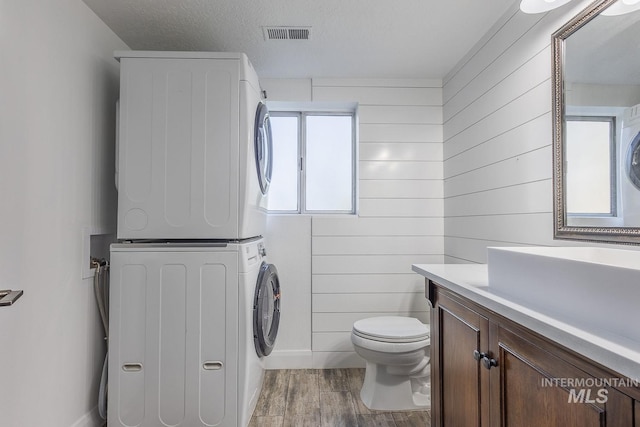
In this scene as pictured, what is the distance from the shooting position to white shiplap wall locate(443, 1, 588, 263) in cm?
148

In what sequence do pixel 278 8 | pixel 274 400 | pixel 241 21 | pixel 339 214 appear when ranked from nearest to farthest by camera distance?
pixel 278 8
pixel 241 21
pixel 274 400
pixel 339 214

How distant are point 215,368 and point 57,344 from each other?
2.36ft

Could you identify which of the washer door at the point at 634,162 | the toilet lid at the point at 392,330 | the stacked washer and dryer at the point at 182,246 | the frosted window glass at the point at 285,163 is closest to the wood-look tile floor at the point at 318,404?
the stacked washer and dryer at the point at 182,246

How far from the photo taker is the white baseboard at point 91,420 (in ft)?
5.34

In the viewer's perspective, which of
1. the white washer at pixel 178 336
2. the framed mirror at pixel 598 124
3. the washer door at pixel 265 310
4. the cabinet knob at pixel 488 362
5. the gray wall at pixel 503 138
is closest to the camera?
the cabinet knob at pixel 488 362

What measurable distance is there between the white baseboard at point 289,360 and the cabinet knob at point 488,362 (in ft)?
5.82

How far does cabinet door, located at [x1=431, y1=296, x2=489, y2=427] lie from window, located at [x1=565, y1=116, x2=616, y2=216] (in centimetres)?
63

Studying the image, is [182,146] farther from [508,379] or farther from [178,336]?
[508,379]

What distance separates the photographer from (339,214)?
277cm

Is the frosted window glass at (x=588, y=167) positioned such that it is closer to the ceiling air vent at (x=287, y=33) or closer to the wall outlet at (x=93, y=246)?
the ceiling air vent at (x=287, y=33)

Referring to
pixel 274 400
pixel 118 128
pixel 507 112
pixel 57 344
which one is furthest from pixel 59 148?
pixel 507 112

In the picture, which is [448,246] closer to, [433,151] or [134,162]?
[433,151]

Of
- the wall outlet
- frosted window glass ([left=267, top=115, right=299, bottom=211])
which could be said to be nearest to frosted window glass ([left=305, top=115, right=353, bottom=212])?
frosted window glass ([left=267, top=115, right=299, bottom=211])

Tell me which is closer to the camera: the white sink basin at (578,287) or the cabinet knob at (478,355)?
the white sink basin at (578,287)
